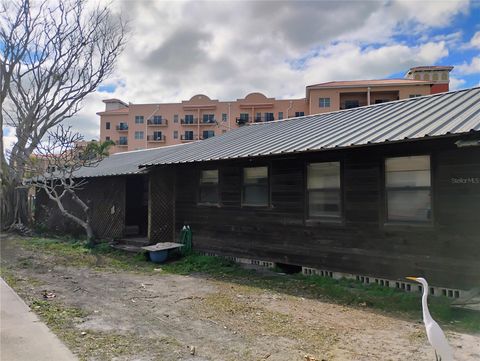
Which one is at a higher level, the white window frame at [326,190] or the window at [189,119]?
the window at [189,119]

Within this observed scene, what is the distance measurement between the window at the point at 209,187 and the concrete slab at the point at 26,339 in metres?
5.82

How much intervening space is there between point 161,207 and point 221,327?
24.3 feet

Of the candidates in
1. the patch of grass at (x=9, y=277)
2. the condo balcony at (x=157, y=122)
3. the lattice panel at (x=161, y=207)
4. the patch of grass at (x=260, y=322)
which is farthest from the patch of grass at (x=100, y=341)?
the condo balcony at (x=157, y=122)

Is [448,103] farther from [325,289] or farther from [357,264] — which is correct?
[325,289]

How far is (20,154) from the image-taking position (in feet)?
66.4

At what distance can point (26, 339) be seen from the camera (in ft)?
15.3

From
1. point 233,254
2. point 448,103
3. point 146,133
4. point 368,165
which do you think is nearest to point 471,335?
point 368,165

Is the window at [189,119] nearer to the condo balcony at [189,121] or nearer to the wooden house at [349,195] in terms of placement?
the condo balcony at [189,121]

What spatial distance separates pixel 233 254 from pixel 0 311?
559 centimetres

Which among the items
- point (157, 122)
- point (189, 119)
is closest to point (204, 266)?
point (189, 119)

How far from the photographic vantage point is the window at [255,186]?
9.70m

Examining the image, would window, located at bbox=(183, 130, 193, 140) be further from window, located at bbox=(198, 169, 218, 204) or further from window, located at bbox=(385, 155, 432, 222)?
window, located at bbox=(385, 155, 432, 222)

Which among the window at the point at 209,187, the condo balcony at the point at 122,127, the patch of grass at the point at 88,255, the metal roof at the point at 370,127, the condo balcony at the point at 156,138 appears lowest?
the patch of grass at the point at 88,255

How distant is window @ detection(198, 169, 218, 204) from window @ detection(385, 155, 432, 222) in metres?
5.13
